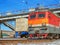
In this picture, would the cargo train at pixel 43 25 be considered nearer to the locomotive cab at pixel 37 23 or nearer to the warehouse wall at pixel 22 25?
the locomotive cab at pixel 37 23

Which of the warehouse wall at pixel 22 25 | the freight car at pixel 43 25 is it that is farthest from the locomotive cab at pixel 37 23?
the warehouse wall at pixel 22 25

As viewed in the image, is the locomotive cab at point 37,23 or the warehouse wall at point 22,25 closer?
the locomotive cab at point 37,23

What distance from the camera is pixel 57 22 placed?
20391 mm

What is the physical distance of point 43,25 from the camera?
1827 cm

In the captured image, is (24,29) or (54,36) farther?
(24,29)

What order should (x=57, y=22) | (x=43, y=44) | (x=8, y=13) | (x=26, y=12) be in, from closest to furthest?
(x=43, y=44), (x=57, y=22), (x=26, y=12), (x=8, y=13)

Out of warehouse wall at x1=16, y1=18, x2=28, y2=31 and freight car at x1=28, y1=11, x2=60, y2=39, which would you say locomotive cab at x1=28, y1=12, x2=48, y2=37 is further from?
warehouse wall at x1=16, y1=18, x2=28, y2=31

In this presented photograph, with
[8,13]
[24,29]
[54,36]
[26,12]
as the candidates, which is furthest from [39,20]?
[8,13]

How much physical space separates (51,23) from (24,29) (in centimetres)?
890

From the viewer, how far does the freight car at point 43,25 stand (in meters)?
18.0

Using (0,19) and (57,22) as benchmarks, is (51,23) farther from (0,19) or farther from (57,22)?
(0,19)

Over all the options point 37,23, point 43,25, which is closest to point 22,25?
point 37,23

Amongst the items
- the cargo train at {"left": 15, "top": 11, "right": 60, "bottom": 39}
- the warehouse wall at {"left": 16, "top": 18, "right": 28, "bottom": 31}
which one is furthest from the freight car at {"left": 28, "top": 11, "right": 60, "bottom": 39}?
the warehouse wall at {"left": 16, "top": 18, "right": 28, "bottom": 31}

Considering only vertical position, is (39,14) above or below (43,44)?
above
